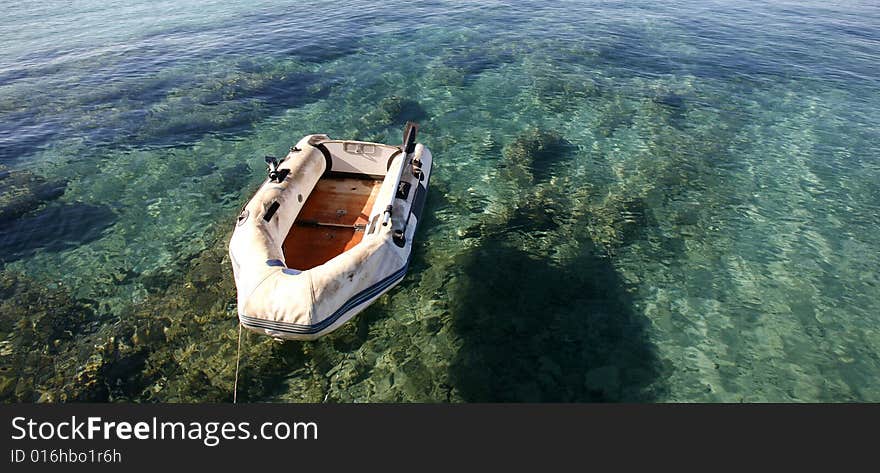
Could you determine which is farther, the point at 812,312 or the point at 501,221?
the point at 501,221

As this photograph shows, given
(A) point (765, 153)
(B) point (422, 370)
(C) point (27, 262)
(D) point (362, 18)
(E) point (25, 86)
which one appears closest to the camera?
(B) point (422, 370)

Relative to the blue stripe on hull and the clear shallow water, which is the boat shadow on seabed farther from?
the blue stripe on hull

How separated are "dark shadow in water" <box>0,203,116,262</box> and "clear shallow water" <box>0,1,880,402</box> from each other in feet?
0.26

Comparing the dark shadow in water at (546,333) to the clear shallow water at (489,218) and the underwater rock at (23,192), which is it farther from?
the underwater rock at (23,192)

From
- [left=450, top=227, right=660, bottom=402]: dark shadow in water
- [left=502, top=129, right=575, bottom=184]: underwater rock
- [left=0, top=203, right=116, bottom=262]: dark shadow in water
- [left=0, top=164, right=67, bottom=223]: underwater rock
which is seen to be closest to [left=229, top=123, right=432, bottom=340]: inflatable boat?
[left=450, top=227, right=660, bottom=402]: dark shadow in water

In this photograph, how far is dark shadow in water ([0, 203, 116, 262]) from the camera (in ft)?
35.2

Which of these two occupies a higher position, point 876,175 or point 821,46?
point 821,46

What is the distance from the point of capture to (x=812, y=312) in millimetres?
9078

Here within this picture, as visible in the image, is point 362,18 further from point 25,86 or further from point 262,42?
point 25,86

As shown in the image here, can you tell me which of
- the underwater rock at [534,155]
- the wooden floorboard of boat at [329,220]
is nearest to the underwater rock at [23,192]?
the wooden floorboard of boat at [329,220]

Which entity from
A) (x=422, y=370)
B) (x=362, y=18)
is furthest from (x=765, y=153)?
(x=362, y=18)

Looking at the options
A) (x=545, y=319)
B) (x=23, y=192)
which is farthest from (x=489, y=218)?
(x=23, y=192)

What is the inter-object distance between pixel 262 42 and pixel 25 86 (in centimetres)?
1155

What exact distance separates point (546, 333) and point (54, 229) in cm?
1314
